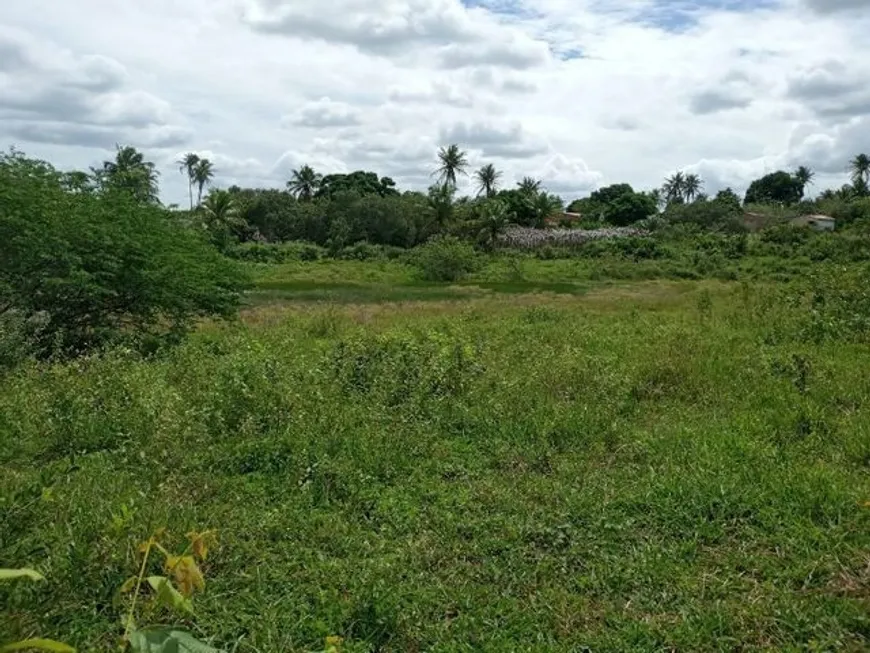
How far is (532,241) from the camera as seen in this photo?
177 ft

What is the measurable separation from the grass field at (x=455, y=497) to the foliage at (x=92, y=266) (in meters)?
3.39

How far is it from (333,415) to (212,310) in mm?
8716

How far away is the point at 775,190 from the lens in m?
75.5

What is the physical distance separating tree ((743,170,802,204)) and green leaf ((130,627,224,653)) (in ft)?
264

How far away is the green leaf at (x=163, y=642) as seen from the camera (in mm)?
1239

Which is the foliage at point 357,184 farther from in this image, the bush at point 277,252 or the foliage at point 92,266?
the foliage at point 92,266

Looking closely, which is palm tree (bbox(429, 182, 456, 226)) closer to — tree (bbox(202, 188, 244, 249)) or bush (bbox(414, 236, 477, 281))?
bush (bbox(414, 236, 477, 281))

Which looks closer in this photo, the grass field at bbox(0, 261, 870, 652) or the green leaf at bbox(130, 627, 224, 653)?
the green leaf at bbox(130, 627, 224, 653)

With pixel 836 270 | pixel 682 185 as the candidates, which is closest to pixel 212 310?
pixel 836 270

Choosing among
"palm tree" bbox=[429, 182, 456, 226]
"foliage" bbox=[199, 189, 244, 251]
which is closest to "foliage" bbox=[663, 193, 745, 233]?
"palm tree" bbox=[429, 182, 456, 226]

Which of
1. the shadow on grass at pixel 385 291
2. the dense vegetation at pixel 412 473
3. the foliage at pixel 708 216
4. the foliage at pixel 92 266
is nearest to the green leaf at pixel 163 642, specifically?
the dense vegetation at pixel 412 473

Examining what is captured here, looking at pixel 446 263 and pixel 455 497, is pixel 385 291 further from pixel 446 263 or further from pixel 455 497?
pixel 455 497

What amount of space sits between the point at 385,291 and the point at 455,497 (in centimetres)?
2861

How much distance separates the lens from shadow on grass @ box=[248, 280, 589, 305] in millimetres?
29141
